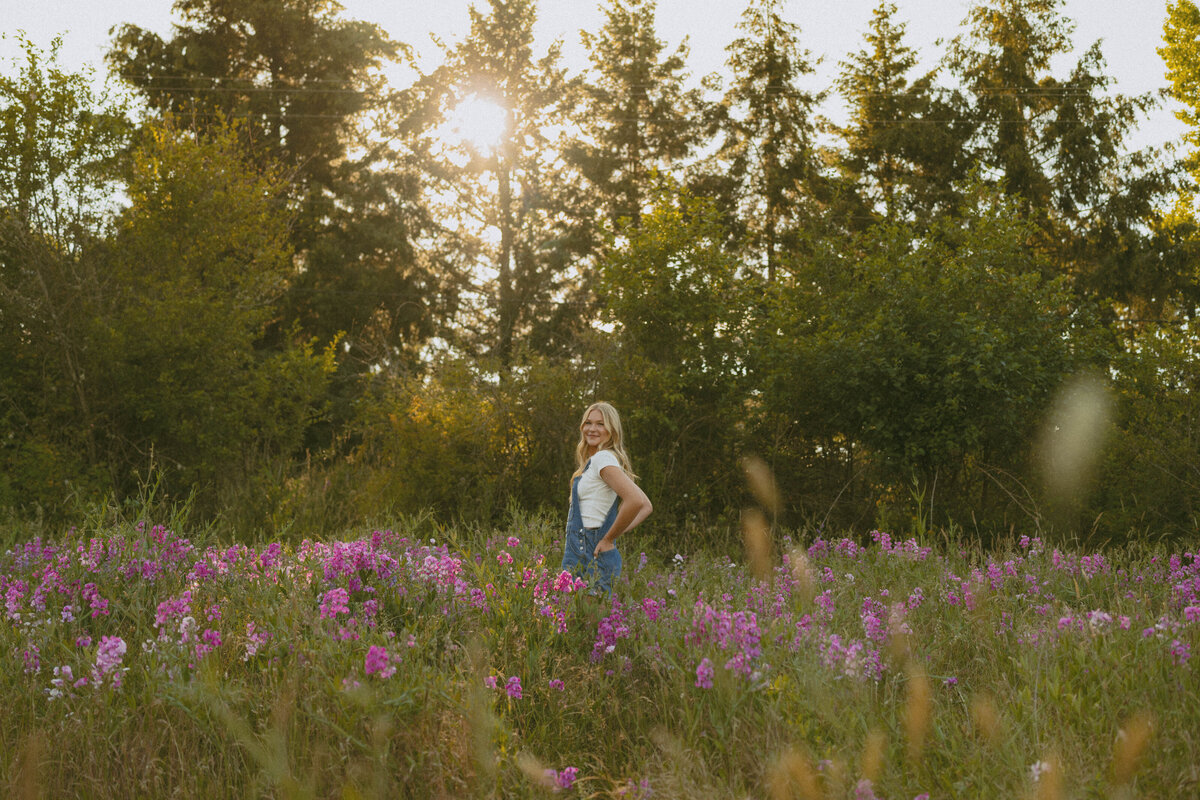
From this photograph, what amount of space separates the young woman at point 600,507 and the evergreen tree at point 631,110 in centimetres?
1785

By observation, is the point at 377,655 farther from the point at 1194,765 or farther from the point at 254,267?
the point at 254,267

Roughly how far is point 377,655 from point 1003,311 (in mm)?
8534

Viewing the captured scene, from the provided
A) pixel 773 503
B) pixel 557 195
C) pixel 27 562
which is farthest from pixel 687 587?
pixel 557 195

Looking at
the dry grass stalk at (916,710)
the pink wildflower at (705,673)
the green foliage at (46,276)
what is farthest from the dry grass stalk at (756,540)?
the green foliage at (46,276)

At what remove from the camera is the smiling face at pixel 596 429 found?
5.02 metres

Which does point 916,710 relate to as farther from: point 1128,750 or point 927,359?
point 927,359

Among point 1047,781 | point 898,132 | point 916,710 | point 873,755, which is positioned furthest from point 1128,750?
point 898,132

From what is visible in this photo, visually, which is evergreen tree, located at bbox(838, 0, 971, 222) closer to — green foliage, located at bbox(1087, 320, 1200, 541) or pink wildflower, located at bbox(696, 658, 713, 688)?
green foliage, located at bbox(1087, 320, 1200, 541)

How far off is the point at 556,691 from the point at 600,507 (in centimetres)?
140

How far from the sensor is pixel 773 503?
9.91 meters

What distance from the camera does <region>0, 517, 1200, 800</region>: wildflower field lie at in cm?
297

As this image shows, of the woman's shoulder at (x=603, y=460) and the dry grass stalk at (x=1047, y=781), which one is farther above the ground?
the woman's shoulder at (x=603, y=460)

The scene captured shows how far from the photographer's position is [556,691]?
3682mm

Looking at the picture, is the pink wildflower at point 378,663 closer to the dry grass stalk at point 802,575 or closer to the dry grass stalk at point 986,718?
the dry grass stalk at point 986,718
